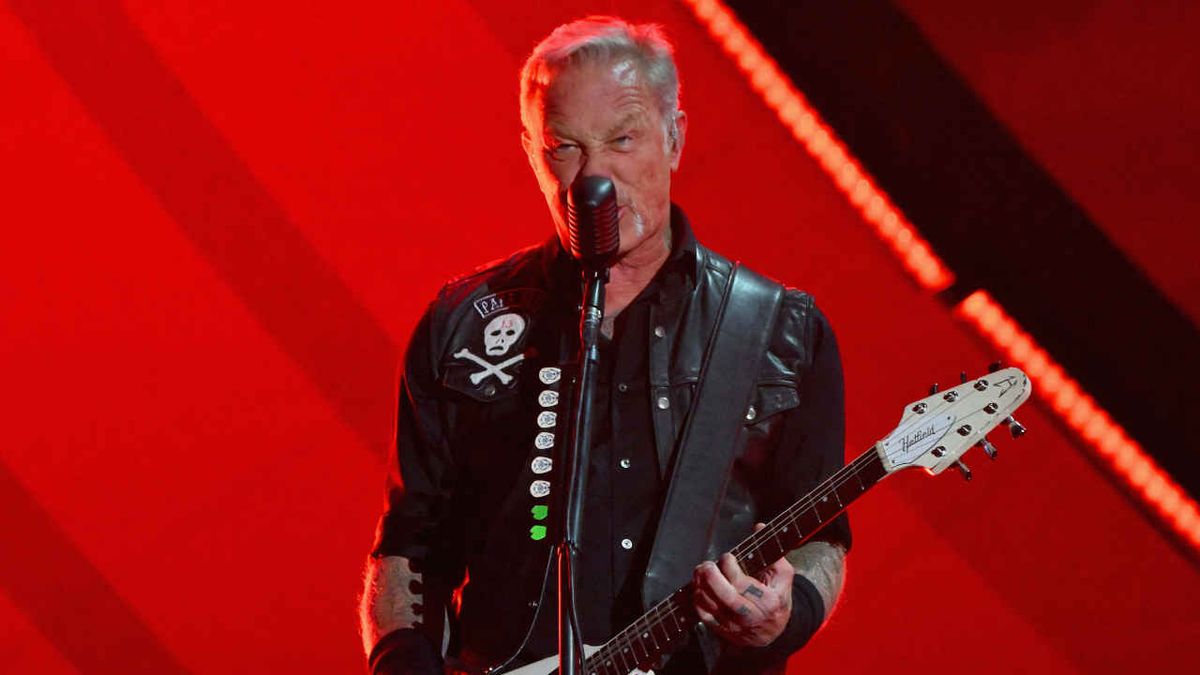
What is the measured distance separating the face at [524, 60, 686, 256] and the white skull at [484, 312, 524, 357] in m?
0.24

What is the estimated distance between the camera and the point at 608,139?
7.50 ft

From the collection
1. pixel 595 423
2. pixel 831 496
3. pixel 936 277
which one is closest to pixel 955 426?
pixel 831 496

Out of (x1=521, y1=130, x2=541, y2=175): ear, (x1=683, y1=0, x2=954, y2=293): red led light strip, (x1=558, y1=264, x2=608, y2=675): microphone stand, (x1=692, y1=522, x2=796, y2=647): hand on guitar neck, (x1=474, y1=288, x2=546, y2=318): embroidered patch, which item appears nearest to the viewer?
(x1=558, y1=264, x2=608, y2=675): microphone stand

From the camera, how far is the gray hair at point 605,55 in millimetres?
2338

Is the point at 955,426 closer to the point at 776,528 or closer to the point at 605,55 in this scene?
the point at 776,528

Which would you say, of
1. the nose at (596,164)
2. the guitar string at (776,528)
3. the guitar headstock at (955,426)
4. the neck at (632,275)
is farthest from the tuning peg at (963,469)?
the nose at (596,164)

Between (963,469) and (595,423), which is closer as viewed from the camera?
(963,469)

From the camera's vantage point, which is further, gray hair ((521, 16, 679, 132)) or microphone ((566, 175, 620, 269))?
gray hair ((521, 16, 679, 132))

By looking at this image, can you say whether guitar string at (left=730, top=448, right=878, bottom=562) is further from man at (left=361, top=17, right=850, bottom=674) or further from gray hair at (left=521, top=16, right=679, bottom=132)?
gray hair at (left=521, top=16, right=679, bottom=132)

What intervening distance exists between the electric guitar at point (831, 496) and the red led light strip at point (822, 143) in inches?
44.3

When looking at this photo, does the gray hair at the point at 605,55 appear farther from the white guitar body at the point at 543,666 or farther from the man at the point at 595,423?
the white guitar body at the point at 543,666

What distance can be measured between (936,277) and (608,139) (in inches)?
50.4

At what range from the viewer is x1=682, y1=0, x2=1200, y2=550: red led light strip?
10.5 ft

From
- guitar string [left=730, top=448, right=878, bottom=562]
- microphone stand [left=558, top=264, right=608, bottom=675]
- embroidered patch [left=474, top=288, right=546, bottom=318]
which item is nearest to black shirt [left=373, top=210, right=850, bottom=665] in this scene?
embroidered patch [left=474, top=288, right=546, bottom=318]
